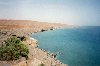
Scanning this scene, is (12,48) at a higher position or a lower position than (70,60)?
higher

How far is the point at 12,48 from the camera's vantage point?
71.2 feet

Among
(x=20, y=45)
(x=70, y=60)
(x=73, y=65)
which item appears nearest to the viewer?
(x=20, y=45)

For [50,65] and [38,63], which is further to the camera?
[50,65]

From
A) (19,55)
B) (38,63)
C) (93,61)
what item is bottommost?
(93,61)

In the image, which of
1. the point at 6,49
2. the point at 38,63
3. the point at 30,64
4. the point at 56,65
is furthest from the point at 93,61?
the point at 6,49

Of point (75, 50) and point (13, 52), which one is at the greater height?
point (13, 52)

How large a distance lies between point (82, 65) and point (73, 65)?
2049 millimetres

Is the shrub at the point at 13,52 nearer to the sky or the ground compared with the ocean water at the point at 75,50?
nearer to the sky

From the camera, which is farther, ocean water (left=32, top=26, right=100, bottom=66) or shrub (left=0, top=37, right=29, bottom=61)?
ocean water (left=32, top=26, right=100, bottom=66)

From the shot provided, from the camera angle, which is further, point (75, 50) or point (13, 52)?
point (75, 50)

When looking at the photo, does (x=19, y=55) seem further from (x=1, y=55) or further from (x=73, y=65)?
(x=73, y=65)

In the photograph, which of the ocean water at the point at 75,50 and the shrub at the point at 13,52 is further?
the ocean water at the point at 75,50

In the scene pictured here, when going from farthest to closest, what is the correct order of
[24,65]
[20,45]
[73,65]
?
[73,65] → [20,45] → [24,65]

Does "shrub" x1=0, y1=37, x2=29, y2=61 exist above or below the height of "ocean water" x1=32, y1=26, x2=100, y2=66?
above
